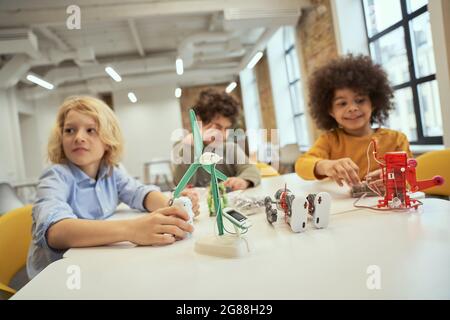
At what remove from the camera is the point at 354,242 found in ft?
1.32

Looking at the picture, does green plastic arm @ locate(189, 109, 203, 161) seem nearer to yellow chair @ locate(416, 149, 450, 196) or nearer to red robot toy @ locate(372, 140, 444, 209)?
red robot toy @ locate(372, 140, 444, 209)

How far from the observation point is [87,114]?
0.72 metres

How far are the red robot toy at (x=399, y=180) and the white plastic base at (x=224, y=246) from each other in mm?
313

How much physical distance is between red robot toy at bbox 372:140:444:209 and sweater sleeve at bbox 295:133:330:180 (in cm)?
28

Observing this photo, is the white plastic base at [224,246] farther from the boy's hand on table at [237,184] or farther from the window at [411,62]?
the window at [411,62]

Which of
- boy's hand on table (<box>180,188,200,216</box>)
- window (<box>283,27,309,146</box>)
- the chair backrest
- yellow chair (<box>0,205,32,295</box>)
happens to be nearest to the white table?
boy's hand on table (<box>180,188,200,216</box>)

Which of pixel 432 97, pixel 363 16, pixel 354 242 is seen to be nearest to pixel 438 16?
pixel 432 97

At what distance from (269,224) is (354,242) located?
0.18m

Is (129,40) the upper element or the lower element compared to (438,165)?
upper

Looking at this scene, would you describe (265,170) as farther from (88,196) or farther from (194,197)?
(88,196)

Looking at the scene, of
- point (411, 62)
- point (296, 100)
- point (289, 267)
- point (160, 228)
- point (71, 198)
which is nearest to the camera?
point (289, 267)

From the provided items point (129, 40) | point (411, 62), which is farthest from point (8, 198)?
point (411, 62)

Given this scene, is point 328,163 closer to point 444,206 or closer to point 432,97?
point 444,206

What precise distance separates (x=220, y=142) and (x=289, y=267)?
0.98 ft
